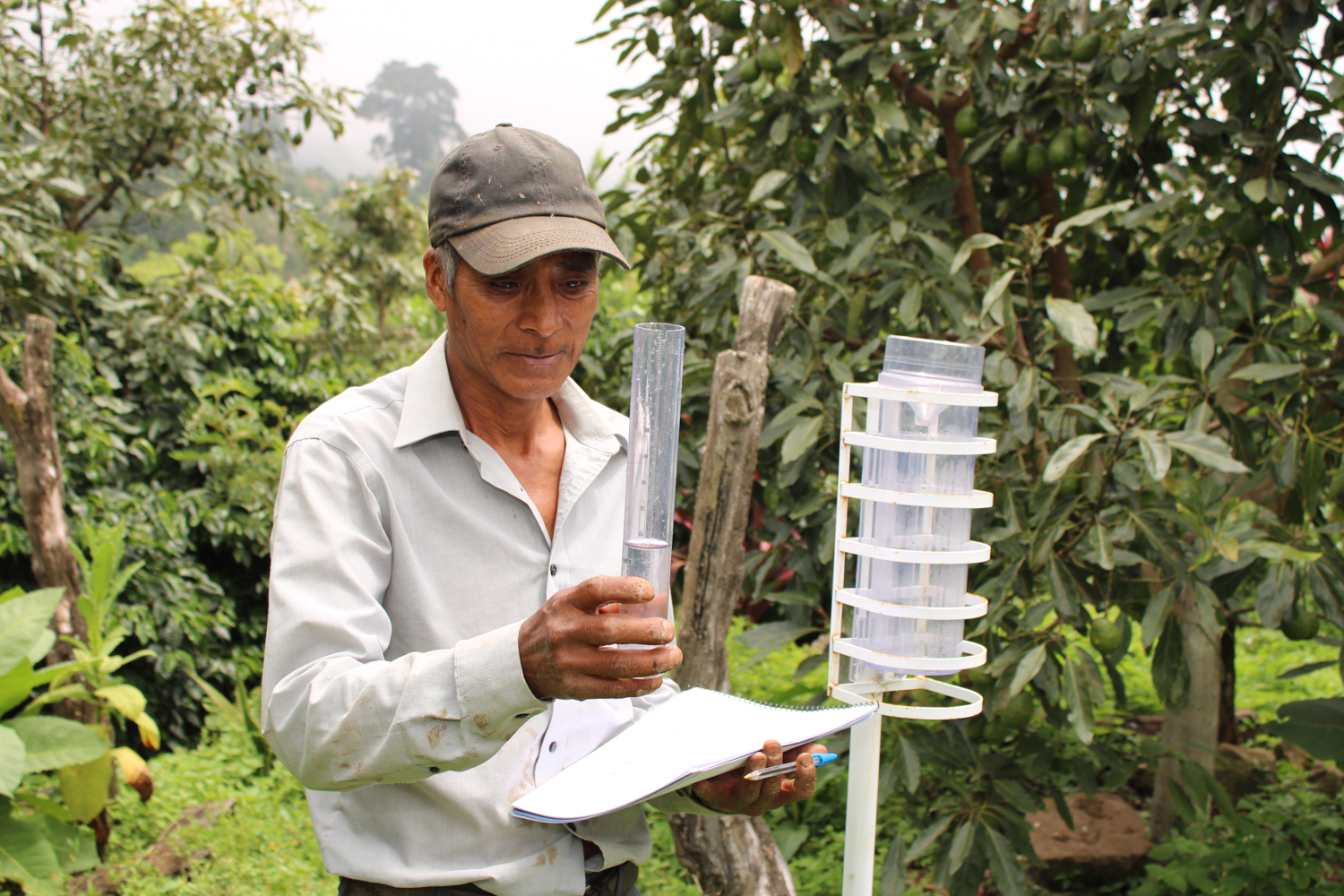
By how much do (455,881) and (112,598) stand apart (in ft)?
7.86

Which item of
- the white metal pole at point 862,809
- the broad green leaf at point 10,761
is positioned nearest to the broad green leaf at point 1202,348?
the white metal pole at point 862,809

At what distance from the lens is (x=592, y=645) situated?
0.88 m

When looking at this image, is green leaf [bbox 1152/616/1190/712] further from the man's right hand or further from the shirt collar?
the man's right hand

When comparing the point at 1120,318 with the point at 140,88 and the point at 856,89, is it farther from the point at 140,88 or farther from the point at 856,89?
the point at 140,88

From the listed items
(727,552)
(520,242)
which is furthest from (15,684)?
(520,242)

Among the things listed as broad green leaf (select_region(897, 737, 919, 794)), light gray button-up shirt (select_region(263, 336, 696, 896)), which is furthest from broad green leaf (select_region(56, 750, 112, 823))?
broad green leaf (select_region(897, 737, 919, 794))

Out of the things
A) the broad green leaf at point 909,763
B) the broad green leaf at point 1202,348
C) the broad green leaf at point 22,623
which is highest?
the broad green leaf at point 1202,348

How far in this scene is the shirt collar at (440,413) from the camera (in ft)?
3.82

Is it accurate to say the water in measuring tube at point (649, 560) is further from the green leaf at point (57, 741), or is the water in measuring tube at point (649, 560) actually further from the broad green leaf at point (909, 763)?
the green leaf at point (57, 741)

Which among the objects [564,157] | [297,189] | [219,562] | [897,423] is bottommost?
[219,562]

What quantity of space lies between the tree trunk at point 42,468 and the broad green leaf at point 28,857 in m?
0.61

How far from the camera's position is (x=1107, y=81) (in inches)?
90.9

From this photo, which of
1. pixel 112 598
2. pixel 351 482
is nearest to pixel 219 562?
pixel 112 598

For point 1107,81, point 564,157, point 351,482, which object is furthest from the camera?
point 1107,81
